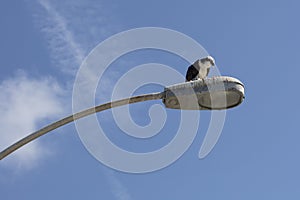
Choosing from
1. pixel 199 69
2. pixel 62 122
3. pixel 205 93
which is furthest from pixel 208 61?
pixel 62 122

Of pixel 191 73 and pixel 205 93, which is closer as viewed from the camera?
pixel 205 93

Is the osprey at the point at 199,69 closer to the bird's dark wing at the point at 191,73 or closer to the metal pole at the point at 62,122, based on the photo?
the bird's dark wing at the point at 191,73

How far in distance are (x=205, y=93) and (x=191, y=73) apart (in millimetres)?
669

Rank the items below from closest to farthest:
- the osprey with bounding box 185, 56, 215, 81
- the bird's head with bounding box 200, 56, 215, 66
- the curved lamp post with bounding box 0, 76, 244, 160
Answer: the curved lamp post with bounding box 0, 76, 244, 160
the osprey with bounding box 185, 56, 215, 81
the bird's head with bounding box 200, 56, 215, 66

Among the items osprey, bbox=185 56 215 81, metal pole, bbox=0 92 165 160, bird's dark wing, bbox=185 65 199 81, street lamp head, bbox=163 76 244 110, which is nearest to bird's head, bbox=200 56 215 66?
osprey, bbox=185 56 215 81

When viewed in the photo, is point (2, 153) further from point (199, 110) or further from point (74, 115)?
point (199, 110)

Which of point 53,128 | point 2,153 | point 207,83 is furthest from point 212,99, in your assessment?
point 2,153

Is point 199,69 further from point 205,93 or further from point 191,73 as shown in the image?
point 205,93

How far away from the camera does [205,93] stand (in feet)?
36.3

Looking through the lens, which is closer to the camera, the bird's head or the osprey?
the osprey

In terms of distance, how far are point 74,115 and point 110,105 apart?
52 centimetres

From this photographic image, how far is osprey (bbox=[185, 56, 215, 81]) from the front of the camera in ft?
37.9

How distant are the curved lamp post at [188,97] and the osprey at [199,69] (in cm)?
42

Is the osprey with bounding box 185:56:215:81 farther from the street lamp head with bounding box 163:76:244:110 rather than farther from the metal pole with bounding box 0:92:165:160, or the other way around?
the metal pole with bounding box 0:92:165:160
